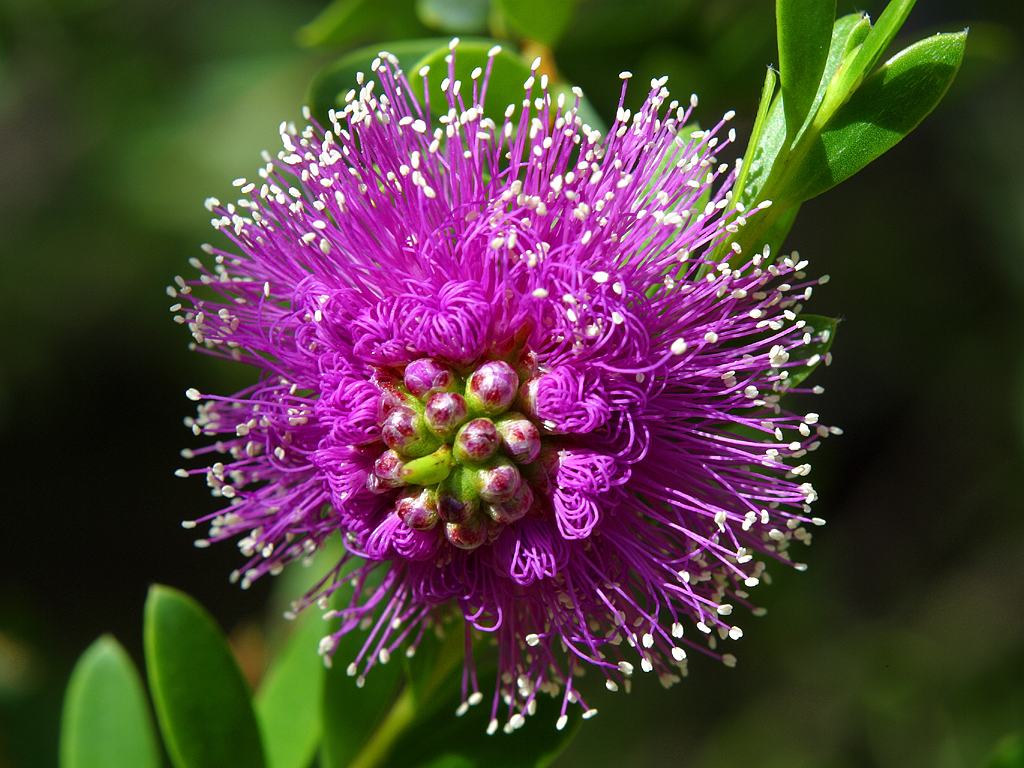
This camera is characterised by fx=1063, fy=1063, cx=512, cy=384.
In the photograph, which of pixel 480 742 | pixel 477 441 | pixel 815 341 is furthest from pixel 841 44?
pixel 480 742

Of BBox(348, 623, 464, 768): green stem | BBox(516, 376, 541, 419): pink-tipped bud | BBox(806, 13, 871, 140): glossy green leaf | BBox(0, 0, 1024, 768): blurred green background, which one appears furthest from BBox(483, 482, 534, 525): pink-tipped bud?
BBox(0, 0, 1024, 768): blurred green background

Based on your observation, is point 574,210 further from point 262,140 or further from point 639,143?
point 262,140

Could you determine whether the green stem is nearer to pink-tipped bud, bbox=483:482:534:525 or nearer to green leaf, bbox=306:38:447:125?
pink-tipped bud, bbox=483:482:534:525

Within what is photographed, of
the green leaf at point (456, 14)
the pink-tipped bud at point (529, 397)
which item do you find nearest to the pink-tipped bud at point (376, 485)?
the pink-tipped bud at point (529, 397)

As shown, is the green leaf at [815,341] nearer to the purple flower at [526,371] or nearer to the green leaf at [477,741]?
the purple flower at [526,371]

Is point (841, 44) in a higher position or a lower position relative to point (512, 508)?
higher

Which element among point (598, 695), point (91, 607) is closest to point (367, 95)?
point (598, 695)

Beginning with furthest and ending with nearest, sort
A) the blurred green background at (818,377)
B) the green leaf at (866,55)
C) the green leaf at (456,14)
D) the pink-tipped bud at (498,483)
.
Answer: the blurred green background at (818,377)
the green leaf at (456,14)
the pink-tipped bud at (498,483)
the green leaf at (866,55)

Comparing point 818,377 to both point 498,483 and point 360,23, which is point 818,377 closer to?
point 360,23
